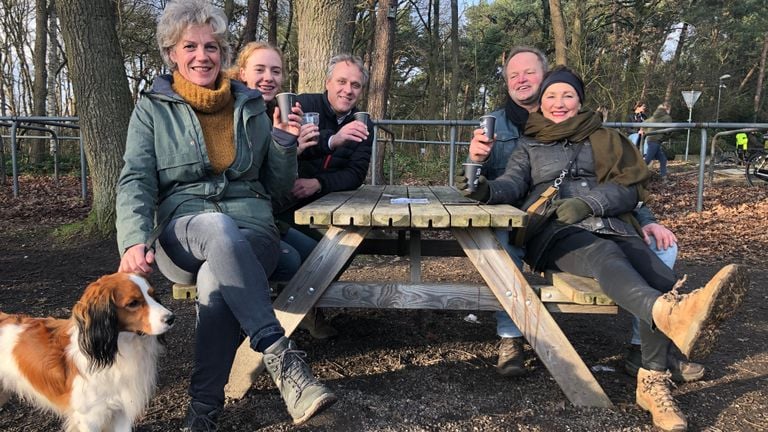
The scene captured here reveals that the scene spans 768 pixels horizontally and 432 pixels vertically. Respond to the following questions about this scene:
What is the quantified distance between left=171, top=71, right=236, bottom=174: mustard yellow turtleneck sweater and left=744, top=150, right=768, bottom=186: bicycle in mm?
11311

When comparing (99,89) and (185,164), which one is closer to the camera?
(185,164)

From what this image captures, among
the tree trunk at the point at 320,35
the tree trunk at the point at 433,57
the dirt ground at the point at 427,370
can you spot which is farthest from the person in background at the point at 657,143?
the tree trunk at the point at 433,57

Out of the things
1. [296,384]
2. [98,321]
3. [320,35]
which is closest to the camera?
[98,321]

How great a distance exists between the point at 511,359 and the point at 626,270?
2.48 ft

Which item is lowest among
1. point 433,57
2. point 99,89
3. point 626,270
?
point 626,270

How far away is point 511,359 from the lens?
2678 millimetres

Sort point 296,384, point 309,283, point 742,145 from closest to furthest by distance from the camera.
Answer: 1. point 296,384
2. point 309,283
3. point 742,145

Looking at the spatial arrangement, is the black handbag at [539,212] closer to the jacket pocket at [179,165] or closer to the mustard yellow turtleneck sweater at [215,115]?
the mustard yellow turtleneck sweater at [215,115]

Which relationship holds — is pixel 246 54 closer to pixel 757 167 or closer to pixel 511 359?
pixel 511 359

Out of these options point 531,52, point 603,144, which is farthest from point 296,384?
point 531,52

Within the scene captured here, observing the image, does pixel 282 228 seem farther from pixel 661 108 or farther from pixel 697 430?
pixel 661 108

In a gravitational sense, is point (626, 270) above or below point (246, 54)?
below

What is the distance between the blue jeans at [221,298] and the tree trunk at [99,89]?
12.6 feet

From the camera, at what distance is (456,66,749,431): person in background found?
1.93 metres
